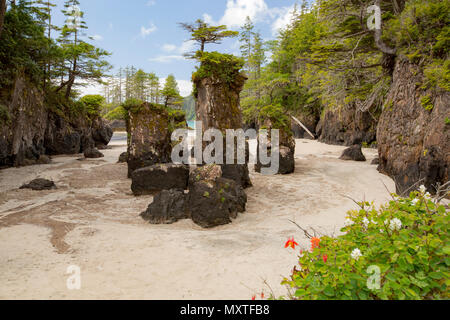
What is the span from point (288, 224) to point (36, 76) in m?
15.9

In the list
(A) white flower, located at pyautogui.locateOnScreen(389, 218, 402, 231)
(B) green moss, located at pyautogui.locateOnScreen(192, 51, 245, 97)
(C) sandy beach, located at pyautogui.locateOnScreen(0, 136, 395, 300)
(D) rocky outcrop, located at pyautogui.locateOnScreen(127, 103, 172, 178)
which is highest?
(B) green moss, located at pyautogui.locateOnScreen(192, 51, 245, 97)

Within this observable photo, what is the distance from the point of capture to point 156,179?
8.48m

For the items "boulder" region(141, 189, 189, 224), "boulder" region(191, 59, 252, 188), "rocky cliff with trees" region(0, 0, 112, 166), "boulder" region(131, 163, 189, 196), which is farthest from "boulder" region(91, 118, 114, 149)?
"boulder" region(141, 189, 189, 224)

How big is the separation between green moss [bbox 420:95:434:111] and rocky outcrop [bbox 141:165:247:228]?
604 cm

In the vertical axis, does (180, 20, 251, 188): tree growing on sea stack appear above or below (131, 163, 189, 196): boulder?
above

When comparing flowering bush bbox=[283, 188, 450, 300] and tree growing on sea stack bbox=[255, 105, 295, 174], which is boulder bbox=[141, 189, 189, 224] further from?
tree growing on sea stack bbox=[255, 105, 295, 174]

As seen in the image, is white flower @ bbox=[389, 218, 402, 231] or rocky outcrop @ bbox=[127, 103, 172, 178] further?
rocky outcrop @ bbox=[127, 103, 172, 178]

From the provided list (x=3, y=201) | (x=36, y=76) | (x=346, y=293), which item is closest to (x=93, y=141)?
(x=36, y=76)

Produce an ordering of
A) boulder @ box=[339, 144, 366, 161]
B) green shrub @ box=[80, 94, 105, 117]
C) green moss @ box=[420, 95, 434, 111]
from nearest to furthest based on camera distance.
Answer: green moss @ box=[420, 95, 434, 111] < boulder @ box=[339, 144, 366, 161] < green shrub @ box=[80, 94, 105, 117]

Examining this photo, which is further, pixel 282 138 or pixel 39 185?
pixel 282 138

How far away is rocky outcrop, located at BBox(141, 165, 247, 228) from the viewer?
608 cm

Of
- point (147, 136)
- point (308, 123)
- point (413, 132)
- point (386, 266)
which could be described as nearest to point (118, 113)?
point (308, 123)

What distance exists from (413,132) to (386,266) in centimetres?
812

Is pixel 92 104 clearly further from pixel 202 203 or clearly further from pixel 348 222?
pixel 348 222
